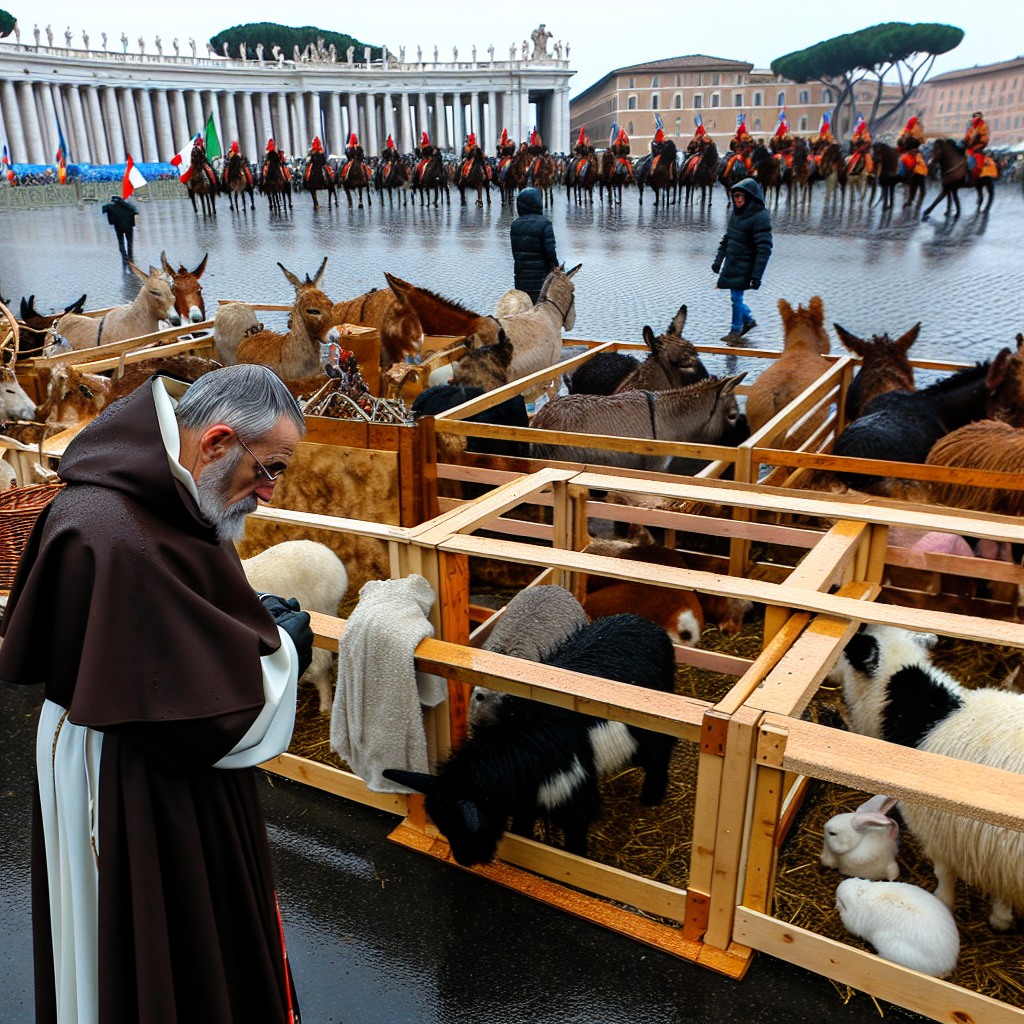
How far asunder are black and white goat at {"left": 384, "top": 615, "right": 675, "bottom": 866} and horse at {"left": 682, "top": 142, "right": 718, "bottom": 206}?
2773cm

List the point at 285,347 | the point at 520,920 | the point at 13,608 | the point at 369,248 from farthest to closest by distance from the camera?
the point at 369,248, the point at 285,347, the point at 520,920, the point at 13,608

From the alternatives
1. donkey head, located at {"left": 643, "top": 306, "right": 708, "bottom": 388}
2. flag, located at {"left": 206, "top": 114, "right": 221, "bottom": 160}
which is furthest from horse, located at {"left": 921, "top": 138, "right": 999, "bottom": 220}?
flag, located at {"left": 206, "top": 114, "right": 221, "bottom": 160}

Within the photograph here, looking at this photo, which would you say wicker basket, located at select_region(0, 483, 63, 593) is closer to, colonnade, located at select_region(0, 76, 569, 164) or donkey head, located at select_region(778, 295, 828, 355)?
donkey head, located at select_region(778, 295, 828, 355)

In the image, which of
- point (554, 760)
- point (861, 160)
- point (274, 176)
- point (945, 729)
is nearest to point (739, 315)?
point (945, 729)

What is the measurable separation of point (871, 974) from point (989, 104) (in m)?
46.1

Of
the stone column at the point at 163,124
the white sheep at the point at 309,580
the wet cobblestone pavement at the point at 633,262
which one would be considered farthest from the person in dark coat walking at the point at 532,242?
the stone column at the point at 163,124

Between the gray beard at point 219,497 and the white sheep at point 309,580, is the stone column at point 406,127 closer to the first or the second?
the white sheep at point 309,580

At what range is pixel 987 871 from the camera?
2.74 meters

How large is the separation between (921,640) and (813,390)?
→ 2.74 meters

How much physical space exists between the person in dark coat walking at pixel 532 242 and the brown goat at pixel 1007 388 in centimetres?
603

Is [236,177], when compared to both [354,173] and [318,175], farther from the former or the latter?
[354,173]

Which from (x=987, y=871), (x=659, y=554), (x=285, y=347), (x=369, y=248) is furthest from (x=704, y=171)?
(x=987, y=871)

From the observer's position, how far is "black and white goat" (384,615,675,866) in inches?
111

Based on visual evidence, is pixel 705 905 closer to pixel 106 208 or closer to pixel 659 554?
pixel 659 554
